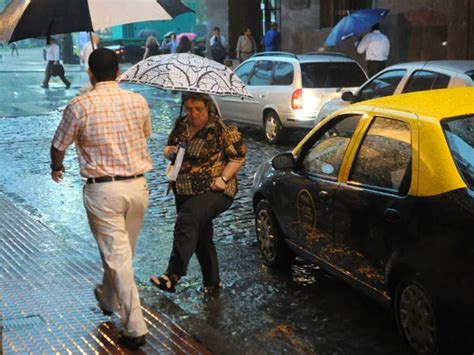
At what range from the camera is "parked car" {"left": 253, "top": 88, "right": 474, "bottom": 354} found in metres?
4.55

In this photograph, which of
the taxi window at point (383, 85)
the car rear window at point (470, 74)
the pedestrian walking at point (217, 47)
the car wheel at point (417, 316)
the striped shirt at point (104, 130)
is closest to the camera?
the car wheel at point (417, 316)

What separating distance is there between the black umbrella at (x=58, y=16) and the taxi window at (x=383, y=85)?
6.03 meters

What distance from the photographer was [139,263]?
752cm

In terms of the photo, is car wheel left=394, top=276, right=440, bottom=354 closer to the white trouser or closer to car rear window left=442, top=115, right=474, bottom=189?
car rear window left=442, top=115, right=474, bottom=189

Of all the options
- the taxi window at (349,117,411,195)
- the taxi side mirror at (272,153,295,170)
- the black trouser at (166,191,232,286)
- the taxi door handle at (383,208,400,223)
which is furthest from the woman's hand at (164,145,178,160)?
the taxi door handle at (383,208,400,223)

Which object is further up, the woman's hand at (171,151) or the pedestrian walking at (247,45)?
the woman's hand at (171,151)

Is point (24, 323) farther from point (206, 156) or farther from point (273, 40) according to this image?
point (273, 40)

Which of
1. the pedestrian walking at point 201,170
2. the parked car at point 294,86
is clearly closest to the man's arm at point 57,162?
the pedestrian walking at point 201,170

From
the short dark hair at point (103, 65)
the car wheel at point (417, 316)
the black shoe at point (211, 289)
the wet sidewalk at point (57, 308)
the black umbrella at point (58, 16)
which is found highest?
the black umbrella at point (58, 16)

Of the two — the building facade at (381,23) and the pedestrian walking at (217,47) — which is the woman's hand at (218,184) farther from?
the pedestrian walking at (217,47)

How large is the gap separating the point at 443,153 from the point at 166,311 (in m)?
2.36

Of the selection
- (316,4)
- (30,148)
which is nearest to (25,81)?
(316,4)

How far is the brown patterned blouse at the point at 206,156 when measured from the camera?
5988 mm

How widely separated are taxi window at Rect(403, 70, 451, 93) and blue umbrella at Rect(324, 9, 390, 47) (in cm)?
693
